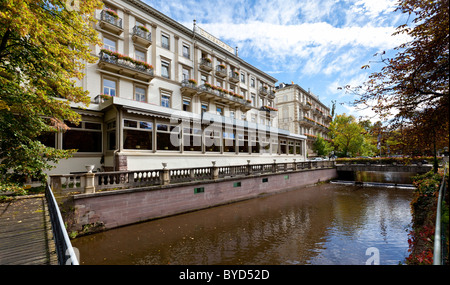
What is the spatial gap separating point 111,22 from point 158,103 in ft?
24.3

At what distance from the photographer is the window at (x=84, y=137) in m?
13.2

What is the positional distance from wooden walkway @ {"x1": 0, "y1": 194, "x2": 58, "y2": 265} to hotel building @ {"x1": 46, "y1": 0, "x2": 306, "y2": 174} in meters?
5.77

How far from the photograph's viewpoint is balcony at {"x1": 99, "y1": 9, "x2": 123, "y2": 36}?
15.6m

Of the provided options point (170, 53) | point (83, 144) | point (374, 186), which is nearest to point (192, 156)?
point (83, 144)

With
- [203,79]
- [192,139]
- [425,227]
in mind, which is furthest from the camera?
[203,79]

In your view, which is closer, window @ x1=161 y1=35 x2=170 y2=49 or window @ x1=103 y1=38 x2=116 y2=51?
window @ x1=103 y1=38 x2=116 y2=51

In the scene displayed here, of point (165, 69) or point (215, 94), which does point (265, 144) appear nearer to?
point (215, 94)

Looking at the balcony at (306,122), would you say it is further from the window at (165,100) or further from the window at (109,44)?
the window at (109,44)

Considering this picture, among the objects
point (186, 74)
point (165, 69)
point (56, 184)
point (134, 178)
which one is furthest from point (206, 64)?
point (56, 184)

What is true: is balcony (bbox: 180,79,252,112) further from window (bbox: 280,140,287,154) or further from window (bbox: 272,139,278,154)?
window (bbox: 280,140,287,154)

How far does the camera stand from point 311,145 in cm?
4391

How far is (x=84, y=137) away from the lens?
1380 centimetres

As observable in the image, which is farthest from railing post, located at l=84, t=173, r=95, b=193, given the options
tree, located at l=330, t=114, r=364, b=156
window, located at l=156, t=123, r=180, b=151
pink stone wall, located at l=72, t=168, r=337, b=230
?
tree, located at l=330, t=114, r=364, b=156

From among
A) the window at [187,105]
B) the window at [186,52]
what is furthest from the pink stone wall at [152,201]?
the window at [186,52]
